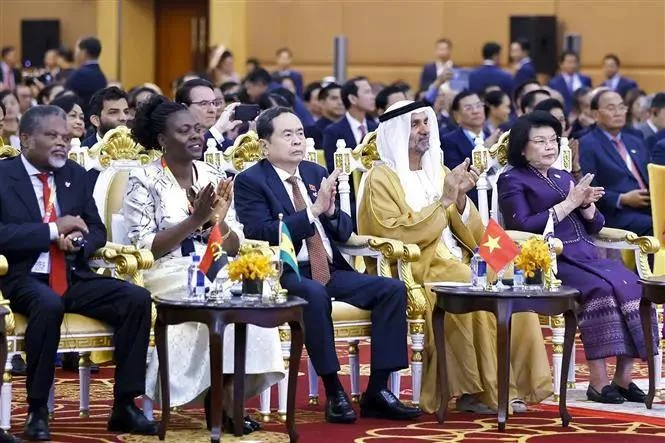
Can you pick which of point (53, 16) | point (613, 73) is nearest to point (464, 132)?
point (613, 73)

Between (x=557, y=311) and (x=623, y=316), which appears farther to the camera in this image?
(x=623, y=316)

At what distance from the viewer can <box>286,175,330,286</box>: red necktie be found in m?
7.45

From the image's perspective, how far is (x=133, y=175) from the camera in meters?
7.13

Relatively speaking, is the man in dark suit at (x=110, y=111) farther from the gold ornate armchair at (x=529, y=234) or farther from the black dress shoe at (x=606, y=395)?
the black dress shoe at (x=606, y=395)

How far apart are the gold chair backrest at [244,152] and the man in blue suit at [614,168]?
2981mm

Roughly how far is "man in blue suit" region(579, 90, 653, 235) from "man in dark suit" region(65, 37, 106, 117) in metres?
5.12

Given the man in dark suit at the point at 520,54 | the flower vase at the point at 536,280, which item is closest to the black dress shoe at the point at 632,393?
the flower vase at the point at 536,280

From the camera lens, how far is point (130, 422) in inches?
266

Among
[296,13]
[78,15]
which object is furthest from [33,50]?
[296,13]

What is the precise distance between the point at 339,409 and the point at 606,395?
4.49ft

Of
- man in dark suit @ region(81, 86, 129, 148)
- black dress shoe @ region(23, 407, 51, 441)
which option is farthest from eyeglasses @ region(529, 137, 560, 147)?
black dress shoe @ region(23, 407, 51, 441)

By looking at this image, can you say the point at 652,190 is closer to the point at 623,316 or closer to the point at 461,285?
the point at 623,316

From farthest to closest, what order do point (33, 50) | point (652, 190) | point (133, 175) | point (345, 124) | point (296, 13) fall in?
point (33, 50), point (296, 13), point (345, 124), point (652, 190), point (133, 175)

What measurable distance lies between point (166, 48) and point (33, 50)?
1.72 metres
